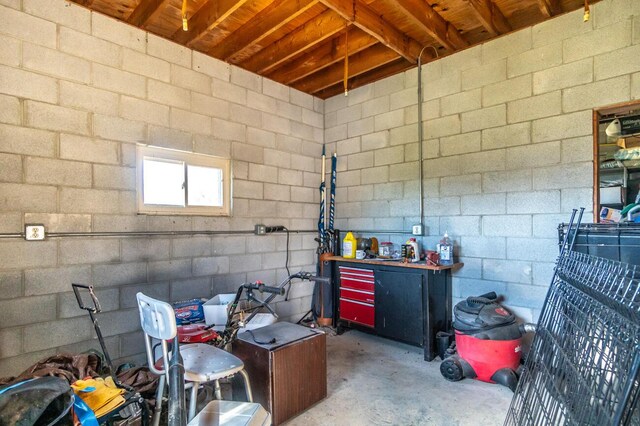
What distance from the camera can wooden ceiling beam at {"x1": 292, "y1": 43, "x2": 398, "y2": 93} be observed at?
3.49 meters

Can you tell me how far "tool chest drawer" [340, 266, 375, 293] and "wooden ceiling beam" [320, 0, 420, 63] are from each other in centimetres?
217

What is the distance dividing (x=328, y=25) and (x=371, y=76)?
1204mm

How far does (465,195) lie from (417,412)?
1952 mm

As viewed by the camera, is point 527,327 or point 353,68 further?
point 353,68

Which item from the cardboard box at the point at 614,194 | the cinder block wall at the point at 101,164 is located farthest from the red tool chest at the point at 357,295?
the cardboard box at the point at 614,194

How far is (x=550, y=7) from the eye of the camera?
2.67m

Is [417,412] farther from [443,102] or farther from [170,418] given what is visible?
[443,102]

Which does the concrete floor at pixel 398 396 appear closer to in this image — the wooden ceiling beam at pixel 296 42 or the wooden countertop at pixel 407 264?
the wooden countertop at pixel 407 264

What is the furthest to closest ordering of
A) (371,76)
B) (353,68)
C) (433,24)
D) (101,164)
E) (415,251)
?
(371,76)
(353,68)
(415,251)
(433,24)
(101,164)

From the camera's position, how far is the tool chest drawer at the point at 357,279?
11.3ft

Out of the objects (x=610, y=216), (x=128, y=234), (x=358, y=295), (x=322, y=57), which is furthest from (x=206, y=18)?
(x=610, y=216)

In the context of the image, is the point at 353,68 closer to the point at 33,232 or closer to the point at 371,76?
the point at 371,76

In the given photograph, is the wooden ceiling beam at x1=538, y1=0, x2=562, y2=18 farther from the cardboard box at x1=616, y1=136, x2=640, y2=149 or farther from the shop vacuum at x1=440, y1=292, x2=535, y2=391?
the cardboard box at x1=616, y1=136, x2=640, y2=149

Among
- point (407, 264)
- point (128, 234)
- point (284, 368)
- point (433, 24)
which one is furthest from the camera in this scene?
point (407, 264)
